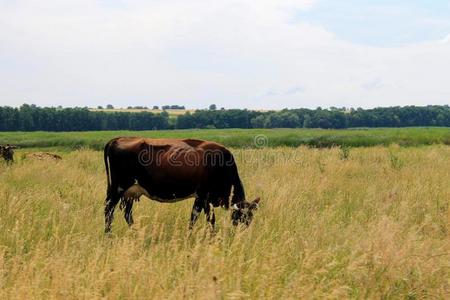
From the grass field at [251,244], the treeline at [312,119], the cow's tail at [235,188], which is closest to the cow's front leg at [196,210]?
the grass field at [251,244]

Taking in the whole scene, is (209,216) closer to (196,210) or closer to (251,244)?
(196,210)

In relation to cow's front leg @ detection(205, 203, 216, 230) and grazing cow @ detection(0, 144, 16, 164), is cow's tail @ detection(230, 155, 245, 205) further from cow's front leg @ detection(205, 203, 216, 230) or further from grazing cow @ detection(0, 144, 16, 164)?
grazing cow @ detection(0, 144, 16, 164)

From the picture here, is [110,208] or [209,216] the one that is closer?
[209,216]

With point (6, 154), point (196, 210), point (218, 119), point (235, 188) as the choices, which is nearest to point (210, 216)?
point (196, 210)

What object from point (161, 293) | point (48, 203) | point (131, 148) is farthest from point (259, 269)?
point (48, 203)

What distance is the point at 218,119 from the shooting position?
10981cm

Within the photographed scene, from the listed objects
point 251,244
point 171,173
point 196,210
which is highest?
point 171,173

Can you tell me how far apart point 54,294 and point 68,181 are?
8475 mm

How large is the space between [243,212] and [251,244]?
42.2 inches

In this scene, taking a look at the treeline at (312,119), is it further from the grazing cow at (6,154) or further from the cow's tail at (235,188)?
the cow's tail at (235,188)

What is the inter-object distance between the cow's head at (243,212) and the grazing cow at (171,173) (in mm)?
403

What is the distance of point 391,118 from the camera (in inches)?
4382

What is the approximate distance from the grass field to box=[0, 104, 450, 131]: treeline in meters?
90.5

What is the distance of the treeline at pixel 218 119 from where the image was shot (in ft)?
321
